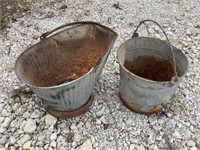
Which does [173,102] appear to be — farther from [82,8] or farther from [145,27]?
[82,8]

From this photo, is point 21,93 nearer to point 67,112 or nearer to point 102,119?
point 67,112

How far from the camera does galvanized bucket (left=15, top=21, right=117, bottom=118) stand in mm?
1943

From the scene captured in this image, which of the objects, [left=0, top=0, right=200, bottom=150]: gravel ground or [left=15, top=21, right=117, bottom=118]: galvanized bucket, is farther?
[left=0, top=0, right=200, bottom=150]: gravel ground

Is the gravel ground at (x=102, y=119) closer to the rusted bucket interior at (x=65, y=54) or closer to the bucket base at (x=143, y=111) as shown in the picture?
the bucket base at (x=143, y=111)

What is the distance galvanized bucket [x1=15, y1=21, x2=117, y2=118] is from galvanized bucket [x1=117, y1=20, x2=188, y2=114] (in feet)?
→ 0.73

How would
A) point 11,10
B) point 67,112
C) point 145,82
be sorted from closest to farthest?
point 145,82
point 67,112
point 11,10

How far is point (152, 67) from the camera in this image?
2.44m

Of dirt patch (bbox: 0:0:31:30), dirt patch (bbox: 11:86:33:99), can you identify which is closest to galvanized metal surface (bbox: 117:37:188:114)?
dirt patch (bbox: 11:86:33:99)

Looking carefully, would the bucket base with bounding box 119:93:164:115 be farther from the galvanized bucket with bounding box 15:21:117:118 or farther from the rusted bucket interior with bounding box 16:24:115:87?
the rusted bucket interior with bounding box 16:24:115:87

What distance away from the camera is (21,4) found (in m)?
3.48

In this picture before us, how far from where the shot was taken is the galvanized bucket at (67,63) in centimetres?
194

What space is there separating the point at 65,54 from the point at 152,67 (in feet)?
2.63

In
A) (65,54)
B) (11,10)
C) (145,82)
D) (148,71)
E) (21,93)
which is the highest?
(145,82)

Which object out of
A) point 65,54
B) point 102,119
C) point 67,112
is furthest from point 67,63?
point 102,119
